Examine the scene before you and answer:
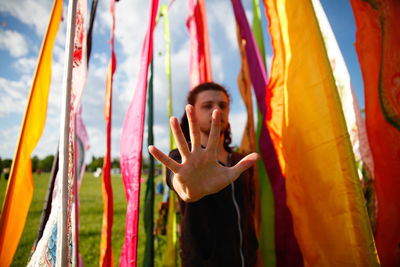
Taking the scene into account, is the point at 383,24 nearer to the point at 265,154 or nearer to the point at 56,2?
the point at 265,154

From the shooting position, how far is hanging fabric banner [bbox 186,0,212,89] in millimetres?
1505

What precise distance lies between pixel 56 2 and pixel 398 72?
55.0 inches

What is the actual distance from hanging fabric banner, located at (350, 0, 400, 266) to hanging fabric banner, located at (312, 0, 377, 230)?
30mm

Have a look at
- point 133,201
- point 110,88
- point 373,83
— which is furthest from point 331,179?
point 110,88

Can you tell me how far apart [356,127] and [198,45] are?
117cm

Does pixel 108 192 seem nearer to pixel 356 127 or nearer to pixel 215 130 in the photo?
pixel 215 130

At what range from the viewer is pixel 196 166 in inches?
20.9

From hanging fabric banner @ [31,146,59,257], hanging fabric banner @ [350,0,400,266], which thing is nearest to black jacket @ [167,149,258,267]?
hanging fabric banner @ [350,0,400,266]

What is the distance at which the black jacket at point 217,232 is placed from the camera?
2.39 ft

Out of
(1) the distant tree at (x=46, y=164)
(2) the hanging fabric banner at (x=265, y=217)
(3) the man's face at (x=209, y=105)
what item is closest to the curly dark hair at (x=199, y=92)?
(3) the man's face at (x=209, y=105)

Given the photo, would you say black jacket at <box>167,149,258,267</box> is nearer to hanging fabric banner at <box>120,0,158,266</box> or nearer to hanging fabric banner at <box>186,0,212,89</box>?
hanging fabric banner at <box>120,0,158,266</box>

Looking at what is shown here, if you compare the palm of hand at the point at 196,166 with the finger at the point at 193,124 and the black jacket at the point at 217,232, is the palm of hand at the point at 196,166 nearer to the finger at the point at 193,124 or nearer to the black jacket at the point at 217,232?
the finger at the point at 193,124

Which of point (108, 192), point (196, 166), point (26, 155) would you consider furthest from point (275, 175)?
point (26, 155)

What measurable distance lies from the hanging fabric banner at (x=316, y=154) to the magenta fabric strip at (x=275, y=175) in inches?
12.1
